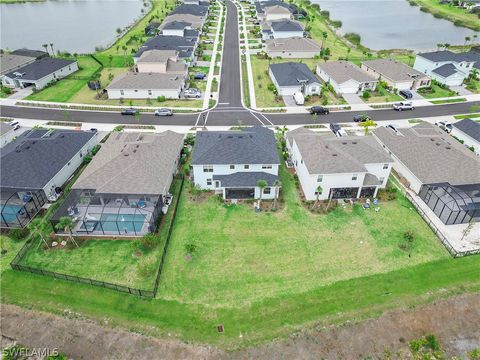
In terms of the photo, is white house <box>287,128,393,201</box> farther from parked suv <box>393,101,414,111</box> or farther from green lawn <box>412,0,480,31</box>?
green lawn <box>412,0,480,31</box>

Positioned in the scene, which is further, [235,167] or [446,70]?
[446,70]

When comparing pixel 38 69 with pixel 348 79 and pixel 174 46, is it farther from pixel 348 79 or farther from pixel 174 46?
pixel 348 79

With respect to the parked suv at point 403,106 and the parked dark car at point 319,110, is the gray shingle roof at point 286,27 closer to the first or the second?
the parked suv at point 403,106

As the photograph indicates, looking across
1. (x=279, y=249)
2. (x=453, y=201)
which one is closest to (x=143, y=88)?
(x=279, y=249)

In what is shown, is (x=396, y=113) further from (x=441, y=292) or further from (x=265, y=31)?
(x=265, y=31)

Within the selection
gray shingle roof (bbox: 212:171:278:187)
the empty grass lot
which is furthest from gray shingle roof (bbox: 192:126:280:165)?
the empty grass lot

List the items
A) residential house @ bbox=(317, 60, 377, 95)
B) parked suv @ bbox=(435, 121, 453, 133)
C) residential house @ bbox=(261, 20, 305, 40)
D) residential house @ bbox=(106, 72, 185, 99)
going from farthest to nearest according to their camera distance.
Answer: residential house @ bbox=(261, 20, 305, 40) < residential house @ bbox=(317, 60, 377, 95) < residential house @ bbox=(106, 72, 185, 99) < parked suv @ bbox=(435, 121, 453, 133)
